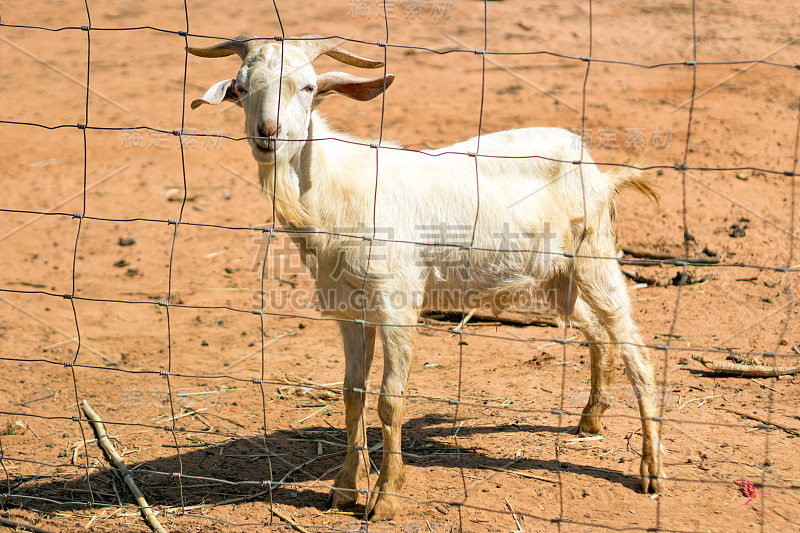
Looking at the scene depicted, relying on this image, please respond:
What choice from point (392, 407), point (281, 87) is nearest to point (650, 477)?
point (392, 407)

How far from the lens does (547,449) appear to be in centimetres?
483

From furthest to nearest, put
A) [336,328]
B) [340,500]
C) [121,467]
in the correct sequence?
[336,328] → [121,467] → [340,500]

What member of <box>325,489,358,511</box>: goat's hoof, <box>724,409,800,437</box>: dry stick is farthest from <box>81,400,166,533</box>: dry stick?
<box>724,409,800,437</box>: dry stick

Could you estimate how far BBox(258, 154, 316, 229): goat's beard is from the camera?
4035 millimetres

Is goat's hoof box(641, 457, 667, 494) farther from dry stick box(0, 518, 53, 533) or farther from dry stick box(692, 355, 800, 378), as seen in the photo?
dry stick box(0, 518, 53, 533)

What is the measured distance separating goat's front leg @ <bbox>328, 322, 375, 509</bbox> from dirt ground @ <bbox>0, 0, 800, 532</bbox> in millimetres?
179

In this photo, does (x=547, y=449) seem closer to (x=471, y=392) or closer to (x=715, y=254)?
(x=471, y=392)

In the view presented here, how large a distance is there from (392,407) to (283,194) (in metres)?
1.34

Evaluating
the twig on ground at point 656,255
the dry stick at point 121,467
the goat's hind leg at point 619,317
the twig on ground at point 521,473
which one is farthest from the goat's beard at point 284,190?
the twig on ground at point 656,255

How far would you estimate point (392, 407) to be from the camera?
4195 mm

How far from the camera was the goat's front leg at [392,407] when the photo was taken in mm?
4180

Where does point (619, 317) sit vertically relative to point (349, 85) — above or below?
below

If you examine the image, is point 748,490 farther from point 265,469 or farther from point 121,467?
point 121,467

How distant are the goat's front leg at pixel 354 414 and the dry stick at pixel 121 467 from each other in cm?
98
